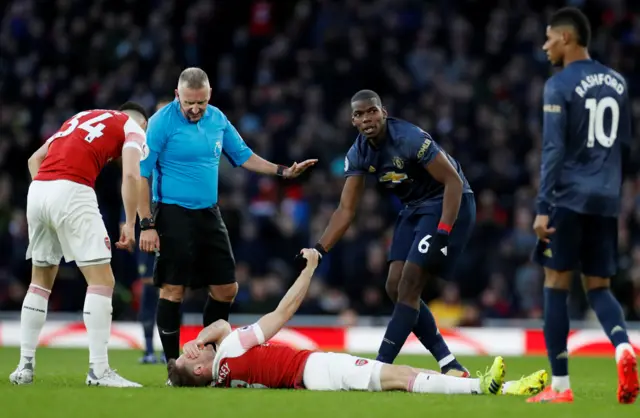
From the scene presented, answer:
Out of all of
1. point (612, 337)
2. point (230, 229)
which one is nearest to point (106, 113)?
point (612, 337)

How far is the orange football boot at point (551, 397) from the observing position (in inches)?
295

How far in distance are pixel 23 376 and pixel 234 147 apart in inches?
103

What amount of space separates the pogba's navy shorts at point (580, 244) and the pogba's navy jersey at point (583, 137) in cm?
7

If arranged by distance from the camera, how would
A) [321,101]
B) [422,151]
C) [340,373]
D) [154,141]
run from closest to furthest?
1. [340,373]
2. [422,151]
3. [154,141]
4. [321,101]

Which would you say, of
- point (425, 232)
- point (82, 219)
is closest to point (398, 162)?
point (425, 232)

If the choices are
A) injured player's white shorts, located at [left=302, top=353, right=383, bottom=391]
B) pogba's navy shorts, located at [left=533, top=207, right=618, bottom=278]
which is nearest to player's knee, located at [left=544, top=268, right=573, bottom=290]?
pogba's navy shorts, located at [left=533, top=207, right=618, bottom=278]

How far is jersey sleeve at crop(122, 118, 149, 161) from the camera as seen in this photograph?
345 inches

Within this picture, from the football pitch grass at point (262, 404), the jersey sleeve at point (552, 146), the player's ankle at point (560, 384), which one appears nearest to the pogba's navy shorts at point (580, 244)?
the jersey sleeve at point (552, 146)

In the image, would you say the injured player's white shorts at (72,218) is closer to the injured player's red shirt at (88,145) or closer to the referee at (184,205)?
the injured player's red shirt at (88,145)

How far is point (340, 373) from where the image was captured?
26.7ft

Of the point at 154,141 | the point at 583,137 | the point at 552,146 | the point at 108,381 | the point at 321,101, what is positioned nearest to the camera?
the point at 552,146

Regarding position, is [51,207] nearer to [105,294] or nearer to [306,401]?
[105,294]

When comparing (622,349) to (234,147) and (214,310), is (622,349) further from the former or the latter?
(234,147)

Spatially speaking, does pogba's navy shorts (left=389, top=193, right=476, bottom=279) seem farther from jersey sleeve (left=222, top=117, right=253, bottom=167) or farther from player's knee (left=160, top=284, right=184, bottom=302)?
player's knee (left=160, top=284, right=184, bottom=302)
